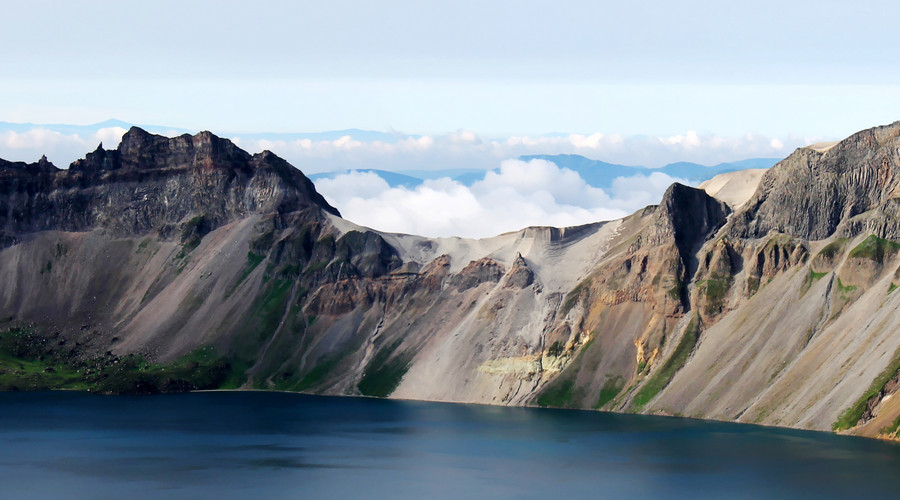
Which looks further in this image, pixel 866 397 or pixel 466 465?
pixel 866 397

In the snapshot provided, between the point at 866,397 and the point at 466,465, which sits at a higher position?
the point at 866,397

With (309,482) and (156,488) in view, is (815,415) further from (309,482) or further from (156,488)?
(156,488)

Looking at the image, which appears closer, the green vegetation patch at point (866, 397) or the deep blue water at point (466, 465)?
the deep blue water at point (466, 465)

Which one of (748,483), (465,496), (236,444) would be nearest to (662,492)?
(748,483)

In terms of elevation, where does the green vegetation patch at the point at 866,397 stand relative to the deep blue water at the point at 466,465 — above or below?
above
